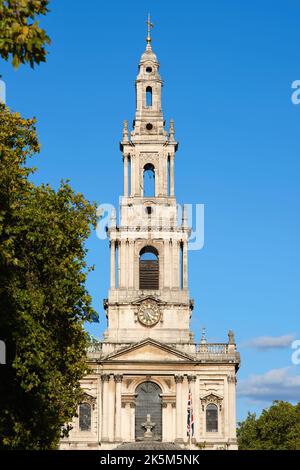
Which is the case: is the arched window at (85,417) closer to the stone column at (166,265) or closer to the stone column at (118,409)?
the stone column at (118,409)

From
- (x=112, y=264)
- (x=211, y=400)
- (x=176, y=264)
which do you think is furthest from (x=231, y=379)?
(x=112, y=264)

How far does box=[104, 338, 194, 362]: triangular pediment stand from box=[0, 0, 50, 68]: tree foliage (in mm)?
55474

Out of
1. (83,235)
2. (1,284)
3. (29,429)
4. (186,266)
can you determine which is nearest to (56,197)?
(83,235)

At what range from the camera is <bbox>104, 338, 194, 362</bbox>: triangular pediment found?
72.9 meters

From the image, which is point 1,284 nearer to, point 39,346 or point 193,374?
point 39,346

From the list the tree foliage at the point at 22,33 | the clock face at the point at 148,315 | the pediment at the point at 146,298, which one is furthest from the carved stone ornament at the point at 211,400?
the tree foliage at the point at 22,33

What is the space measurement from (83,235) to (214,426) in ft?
120

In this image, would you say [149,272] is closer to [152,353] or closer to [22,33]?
[152,353]

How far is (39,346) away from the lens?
35.5m

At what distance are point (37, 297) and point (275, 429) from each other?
63442mm

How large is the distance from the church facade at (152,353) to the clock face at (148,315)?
0.08 m

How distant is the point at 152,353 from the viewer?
73.1 metres

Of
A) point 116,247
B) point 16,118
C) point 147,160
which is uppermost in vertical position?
point 147,160

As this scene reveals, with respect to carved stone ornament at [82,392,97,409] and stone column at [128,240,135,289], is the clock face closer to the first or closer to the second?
stone column at [128,240,135,289]
